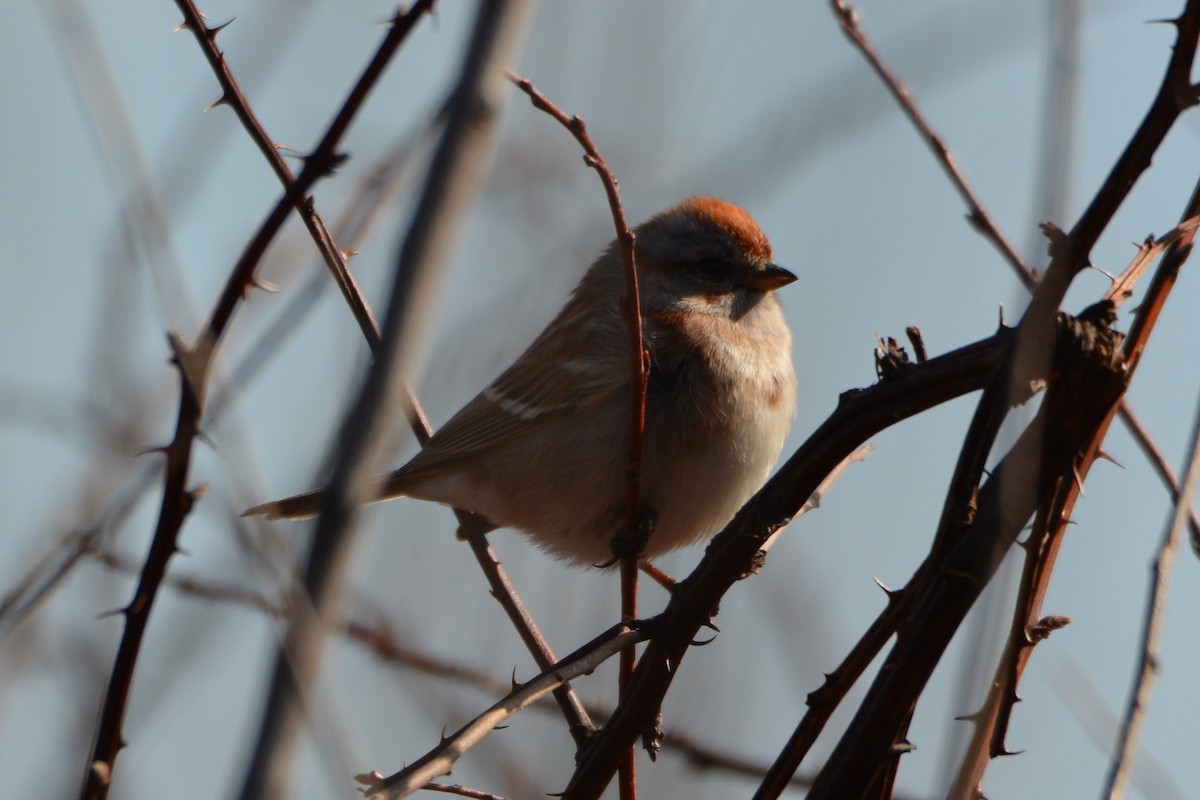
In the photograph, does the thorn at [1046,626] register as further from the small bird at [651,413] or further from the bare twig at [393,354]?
the small bird at [651,413]

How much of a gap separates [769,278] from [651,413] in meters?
1.01

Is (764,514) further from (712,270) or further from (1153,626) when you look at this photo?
(712,270)

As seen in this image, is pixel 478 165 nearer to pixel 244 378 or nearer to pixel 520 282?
pixel 244 378

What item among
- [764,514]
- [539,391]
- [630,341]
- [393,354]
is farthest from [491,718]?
[539,391]

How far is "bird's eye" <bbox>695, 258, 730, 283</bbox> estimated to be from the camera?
4.25 metres

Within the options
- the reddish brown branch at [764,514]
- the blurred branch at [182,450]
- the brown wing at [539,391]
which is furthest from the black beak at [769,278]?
the blurred branch at [182,450]

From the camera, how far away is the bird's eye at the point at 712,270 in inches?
167

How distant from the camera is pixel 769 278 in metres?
4.19

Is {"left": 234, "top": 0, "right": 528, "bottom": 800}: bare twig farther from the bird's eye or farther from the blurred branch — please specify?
the bird's eye

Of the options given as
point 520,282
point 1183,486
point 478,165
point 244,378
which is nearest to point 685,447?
point 520,282

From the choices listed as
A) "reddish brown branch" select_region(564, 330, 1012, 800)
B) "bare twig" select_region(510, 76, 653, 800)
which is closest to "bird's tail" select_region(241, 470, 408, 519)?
"bare twig" select_region(510, 76, 653, 800)

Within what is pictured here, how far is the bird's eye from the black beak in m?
0.09

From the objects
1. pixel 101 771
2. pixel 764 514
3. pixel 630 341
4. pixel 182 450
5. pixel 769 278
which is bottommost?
pixel 101 771

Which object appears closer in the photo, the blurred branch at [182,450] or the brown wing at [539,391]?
the blurred branch at [182,450]
